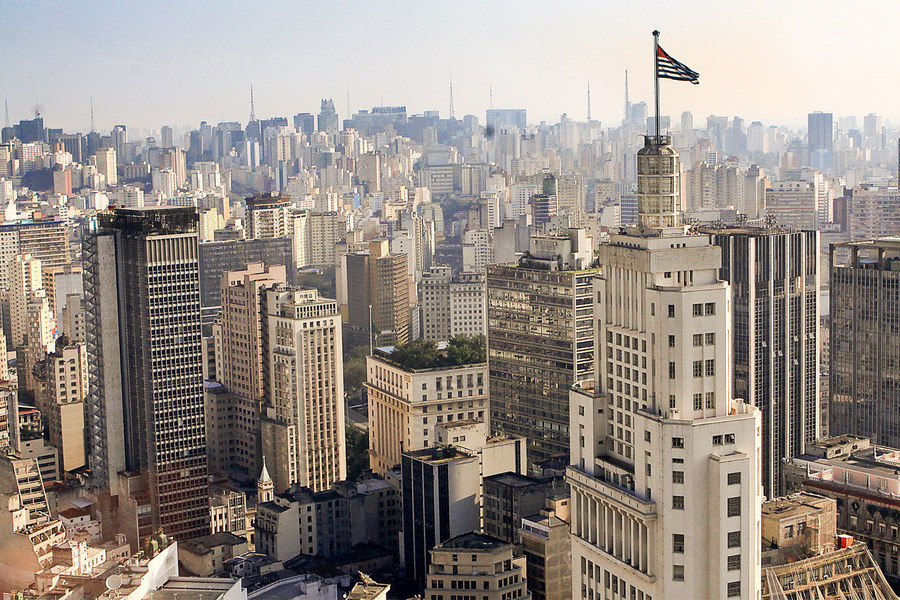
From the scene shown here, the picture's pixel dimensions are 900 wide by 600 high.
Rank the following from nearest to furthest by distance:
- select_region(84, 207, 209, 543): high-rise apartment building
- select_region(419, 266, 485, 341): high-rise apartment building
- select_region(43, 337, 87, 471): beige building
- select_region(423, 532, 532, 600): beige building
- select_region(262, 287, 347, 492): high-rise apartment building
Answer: select_region(423, 532, 532, 600): beige building → select_region(84, 207, 209, 543): high-rise apartment building → select_region(43, 337, 87, 471): beige building → select_region(262, 287, 347, 492): high-rise apartment building → select_region(419, 266, 485, 341): high-rise apartment building

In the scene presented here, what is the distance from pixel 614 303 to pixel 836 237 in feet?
53.3

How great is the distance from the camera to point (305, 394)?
13.6m

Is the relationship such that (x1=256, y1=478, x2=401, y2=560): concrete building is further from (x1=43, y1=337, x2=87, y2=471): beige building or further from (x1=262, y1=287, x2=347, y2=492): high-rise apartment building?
(x1=43, y1=337, x2=87, y2=471): beige building

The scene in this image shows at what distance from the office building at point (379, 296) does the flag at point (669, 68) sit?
14165mm

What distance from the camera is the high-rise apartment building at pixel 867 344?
13.3 meters

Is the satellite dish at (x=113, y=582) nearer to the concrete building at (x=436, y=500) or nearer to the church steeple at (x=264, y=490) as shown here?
the concrete building at (x=436, y=500)

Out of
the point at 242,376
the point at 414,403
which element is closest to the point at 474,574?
the point at 414,403

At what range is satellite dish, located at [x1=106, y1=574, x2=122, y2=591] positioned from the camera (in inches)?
234

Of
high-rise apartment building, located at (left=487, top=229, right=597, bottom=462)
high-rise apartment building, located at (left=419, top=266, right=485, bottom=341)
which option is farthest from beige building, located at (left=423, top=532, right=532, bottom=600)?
high-rise apartment building, located at (left=419, top=266, right=485, bottom=341)

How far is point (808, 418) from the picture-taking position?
13.6 meters

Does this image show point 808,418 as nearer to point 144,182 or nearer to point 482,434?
point 482,434

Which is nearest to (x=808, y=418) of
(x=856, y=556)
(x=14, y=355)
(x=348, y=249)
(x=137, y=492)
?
(x=856, y=556)

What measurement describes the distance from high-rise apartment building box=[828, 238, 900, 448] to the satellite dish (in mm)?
9113

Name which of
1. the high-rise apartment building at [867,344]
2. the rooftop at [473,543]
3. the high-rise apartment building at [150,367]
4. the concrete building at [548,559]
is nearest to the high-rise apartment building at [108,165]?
the high-rise apartment building at [150,367]
